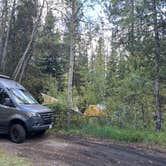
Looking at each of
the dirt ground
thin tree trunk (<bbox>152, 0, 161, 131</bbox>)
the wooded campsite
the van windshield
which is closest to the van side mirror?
the van windshield

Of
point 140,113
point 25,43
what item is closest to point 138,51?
point 140,113

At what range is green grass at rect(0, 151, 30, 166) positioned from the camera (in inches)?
264

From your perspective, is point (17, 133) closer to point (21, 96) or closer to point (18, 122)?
point (18, 122)

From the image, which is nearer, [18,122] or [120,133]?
[18,122]

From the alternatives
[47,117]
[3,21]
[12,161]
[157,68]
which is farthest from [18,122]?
[3,21]

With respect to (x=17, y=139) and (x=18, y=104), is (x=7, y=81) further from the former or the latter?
(x=17, y=139)

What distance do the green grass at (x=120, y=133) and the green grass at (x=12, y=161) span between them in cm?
418

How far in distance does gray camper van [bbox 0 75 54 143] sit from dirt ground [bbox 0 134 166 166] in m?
0.38

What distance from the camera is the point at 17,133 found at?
9812 millimetres

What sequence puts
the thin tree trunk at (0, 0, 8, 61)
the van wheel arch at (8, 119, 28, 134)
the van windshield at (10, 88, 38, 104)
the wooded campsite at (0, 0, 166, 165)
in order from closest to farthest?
the van wheel arch at (8, 119, 28, 134)
the van windshield at (10, 88, 38, 104)
the wooded campsite at (0, 0, 166, 165)
the thin tree trunk at (0, 0, 8, 61)

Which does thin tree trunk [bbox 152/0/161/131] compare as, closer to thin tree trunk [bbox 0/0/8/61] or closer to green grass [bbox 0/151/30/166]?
green grass [bbox 0/151/30/166]

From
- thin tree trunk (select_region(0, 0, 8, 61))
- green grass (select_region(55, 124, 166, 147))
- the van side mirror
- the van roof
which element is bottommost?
green grass (select_region(55, 124, 166, 147))

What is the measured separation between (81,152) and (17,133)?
8.15 ft

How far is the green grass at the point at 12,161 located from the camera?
22.0 ft
